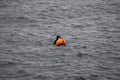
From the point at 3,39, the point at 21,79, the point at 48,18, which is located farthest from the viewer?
the point at 48,18

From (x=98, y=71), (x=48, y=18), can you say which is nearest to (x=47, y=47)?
(x=98, y=71)

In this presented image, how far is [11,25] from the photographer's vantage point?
103 ft

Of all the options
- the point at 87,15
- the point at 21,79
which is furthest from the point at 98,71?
the point at 87,15

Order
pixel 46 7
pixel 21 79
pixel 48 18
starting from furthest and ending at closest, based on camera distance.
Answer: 1. pixel 46 7
2. pixel 48 18
3. pixel 21 79

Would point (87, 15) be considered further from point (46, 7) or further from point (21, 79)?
point (21, 79)

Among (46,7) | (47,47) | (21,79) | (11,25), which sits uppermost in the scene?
(46,7)

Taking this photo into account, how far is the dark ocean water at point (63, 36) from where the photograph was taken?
1973 centimetres

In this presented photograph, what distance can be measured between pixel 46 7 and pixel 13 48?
19.1 metres

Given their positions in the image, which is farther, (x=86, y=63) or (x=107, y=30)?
(x=107, y=30)

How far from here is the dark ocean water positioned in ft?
64.7

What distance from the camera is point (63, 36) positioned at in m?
28.2

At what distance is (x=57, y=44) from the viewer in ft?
81.4

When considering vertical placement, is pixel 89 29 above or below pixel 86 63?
above

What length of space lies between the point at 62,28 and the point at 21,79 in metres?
13.5
